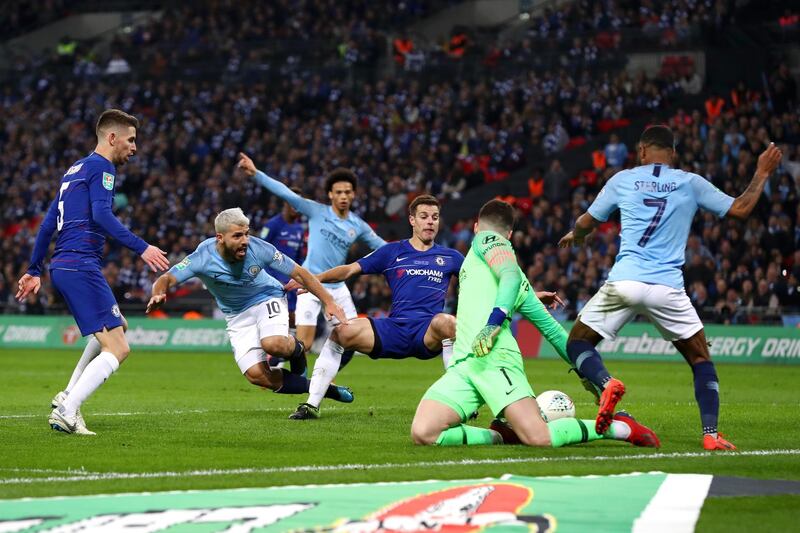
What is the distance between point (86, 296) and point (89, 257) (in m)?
0.35

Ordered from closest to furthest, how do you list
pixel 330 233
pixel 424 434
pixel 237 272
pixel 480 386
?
pixel 480 386 < pixel 424 434 < pixel 237 272 < pixel 330 233

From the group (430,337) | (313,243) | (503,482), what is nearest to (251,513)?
(503,482)

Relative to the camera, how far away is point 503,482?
315 inches

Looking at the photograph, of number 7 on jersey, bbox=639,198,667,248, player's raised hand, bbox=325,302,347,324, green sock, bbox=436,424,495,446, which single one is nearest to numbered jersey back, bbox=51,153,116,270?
player's raised hand, bbox=325,302,347,324

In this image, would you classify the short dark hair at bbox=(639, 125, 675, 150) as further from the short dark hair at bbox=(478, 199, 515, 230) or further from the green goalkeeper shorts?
the green goalkeeper shorts

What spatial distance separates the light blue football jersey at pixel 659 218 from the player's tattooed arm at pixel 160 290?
12.4ft

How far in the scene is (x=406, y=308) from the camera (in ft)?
43.2

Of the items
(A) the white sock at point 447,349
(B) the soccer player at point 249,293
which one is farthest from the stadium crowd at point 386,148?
(B) the soccer player at point 249,293

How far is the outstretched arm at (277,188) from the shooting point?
587 inches

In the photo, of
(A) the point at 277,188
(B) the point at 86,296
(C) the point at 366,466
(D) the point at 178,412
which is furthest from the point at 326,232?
(C) the point at 366,466

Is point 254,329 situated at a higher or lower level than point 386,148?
lower

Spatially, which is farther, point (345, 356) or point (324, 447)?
point (345, 356)

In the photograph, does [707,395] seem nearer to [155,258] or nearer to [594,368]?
[594,368]

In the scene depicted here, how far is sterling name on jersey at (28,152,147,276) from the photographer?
1180cm
